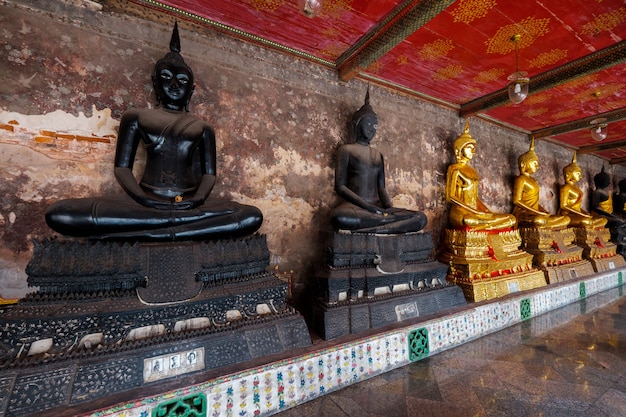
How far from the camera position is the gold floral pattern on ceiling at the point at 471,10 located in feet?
8.08

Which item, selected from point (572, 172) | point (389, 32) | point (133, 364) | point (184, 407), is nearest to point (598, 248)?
point (572, 172)

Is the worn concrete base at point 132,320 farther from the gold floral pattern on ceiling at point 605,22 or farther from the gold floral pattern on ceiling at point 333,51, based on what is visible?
the gold floral pattern on ceiling at point 605,22

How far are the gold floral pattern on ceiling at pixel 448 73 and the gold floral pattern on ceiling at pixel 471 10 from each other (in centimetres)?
89

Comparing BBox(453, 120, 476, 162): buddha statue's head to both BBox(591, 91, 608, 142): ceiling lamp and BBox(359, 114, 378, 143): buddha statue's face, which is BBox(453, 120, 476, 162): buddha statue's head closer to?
BBox(359, 114, 378, 143): buddha statue's face

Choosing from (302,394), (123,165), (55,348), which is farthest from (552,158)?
(55,348)

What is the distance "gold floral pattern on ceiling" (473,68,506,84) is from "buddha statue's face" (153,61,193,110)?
3.50 m

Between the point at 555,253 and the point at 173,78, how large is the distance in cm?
573

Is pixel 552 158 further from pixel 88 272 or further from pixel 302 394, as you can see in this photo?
pixel 88 272

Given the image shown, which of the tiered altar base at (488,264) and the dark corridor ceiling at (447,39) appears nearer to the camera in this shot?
the dark corridor ceiling at (447,39)

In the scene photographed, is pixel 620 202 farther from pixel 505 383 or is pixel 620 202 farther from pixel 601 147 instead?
pixel 505 383

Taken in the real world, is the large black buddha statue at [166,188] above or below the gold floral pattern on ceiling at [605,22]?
below

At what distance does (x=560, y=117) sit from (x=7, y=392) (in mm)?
7474

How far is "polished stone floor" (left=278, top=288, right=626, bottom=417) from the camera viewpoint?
1.80 metres

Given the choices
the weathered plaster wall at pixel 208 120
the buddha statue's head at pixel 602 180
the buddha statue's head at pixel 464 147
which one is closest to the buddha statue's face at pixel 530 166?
the buddha statue's head at pixel 464 147
